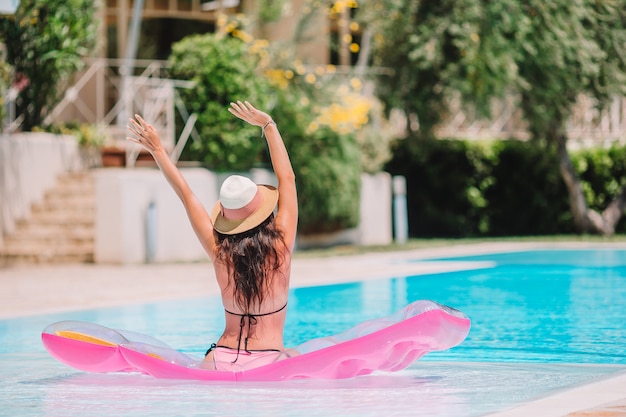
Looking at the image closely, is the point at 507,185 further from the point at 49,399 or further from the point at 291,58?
the point at 49,399

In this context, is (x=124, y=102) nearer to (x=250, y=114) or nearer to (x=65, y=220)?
(x=65, y=220)

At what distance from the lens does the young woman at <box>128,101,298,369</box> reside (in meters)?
6.40

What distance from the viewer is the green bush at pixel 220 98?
17203mm

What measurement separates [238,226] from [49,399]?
137cm

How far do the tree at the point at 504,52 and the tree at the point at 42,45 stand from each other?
563 cm

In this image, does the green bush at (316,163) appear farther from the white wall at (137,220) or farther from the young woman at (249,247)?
the young woman at (249,247)

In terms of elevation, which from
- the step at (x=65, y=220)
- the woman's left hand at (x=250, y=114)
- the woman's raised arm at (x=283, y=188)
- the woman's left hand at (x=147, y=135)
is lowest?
the step at (x=65, y=220)

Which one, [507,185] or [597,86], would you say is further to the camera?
[507,185]

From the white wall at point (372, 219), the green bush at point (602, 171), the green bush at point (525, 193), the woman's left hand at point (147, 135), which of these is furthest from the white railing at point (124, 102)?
the woman's left hand at point (147, 135)

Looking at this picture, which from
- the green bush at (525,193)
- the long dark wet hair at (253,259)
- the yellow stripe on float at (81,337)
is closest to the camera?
the long dark wet hair at (253,259)

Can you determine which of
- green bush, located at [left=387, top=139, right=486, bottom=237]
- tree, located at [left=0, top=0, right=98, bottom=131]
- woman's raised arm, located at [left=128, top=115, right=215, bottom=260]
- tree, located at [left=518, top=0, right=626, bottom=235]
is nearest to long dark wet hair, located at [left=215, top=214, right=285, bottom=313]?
woman's raised arm, located at [left=128, top=115, right=215, bottom=260]

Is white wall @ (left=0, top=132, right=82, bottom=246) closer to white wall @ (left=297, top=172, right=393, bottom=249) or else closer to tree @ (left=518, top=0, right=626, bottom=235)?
white wall @ (left=297, top=172, right=393, bottom=249)

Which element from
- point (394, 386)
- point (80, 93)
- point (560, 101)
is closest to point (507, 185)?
point (560, 101)

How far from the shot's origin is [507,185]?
22953mm
